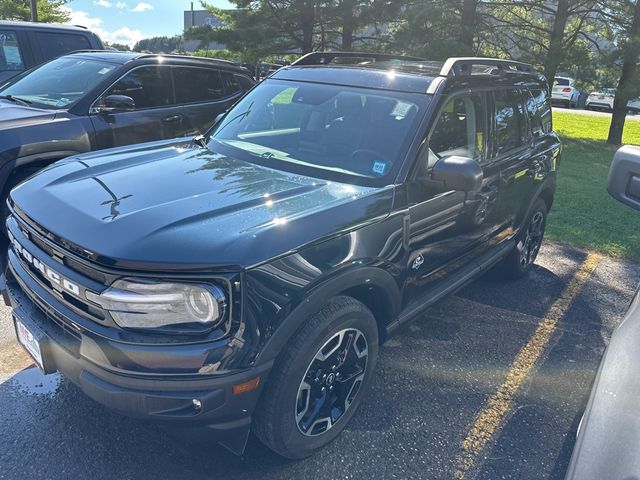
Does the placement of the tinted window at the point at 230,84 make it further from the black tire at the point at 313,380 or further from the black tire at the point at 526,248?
the black tire at the point at 313,380

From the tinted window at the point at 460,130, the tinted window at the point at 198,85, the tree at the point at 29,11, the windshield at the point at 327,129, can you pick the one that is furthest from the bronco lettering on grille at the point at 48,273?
the tree at the point at 29,11

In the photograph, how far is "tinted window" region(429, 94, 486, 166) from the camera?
3.12 metres

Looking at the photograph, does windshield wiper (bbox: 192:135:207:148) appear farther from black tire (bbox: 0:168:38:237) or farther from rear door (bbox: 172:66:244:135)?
rear door (bbox: 172:66:244:135)

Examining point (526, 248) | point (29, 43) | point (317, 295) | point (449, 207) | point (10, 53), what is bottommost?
point (526, 248)

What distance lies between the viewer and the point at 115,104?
4.79 m

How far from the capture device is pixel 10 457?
247cm

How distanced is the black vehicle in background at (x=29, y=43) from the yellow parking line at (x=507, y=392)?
22.2ft

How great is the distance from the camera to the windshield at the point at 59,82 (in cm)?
496

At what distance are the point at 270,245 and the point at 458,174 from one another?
1.16 metres

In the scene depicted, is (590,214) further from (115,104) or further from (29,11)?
(29,11)

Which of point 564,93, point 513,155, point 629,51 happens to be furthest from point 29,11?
point 564,93

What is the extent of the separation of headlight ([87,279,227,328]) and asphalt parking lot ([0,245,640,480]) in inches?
21.3

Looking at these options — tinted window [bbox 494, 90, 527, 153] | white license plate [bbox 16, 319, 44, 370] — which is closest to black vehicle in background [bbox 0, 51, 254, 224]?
white license plate [bbox 16, 319, 44, 370]

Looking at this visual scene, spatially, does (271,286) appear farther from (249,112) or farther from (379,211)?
(249,112)
